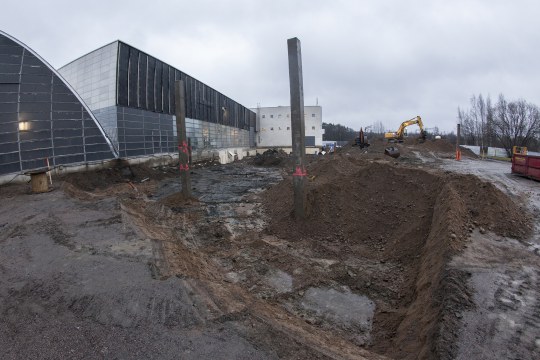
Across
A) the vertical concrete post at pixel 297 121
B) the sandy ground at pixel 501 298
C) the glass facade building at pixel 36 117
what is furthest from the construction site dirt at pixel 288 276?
the glass facade building at pixel 36 117

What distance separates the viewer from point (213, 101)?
38594 mm

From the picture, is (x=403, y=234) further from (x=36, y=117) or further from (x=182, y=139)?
(x=36, y=117)

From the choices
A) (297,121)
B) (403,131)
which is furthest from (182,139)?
(403,131)

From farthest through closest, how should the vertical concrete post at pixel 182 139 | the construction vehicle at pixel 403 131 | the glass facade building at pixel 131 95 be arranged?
the construction vehicle at pixel 403 131 < the glass facade building at pixel 131 95 < the vertical concrete post at pixel 182 139

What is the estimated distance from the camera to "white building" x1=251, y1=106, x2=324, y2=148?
59312 millimetres

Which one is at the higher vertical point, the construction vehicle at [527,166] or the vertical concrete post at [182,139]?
the vertical concrete post at [182,139]

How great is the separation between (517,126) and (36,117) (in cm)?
5077

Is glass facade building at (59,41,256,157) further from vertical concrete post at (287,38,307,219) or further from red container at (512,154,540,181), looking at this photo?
red container at (512,154,540,181)

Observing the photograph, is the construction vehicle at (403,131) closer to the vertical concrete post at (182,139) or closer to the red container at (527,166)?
the red container at (527,166)

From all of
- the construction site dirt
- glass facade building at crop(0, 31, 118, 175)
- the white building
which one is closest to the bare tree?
the white building

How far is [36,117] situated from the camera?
15242mm

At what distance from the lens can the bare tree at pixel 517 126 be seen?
39.4 m

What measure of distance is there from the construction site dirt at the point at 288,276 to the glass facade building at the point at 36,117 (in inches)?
178

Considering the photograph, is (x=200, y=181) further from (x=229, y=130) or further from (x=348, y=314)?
(x=229, y=130)
